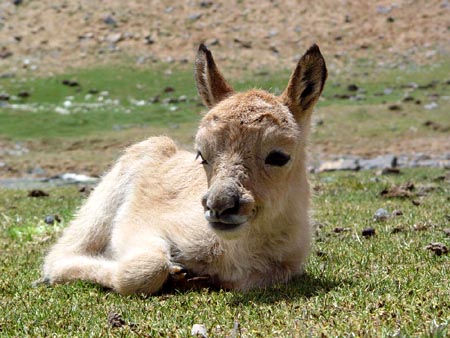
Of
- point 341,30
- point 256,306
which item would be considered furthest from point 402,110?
point 256,306

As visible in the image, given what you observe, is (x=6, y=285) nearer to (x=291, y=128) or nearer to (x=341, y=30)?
Answer: (x=291, y=128)

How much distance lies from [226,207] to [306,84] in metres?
1.70

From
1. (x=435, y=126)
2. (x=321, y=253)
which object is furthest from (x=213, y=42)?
(x=321, y=253)

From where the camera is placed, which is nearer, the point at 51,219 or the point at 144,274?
the point at 144,274

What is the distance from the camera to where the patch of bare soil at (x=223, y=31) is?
126 ft

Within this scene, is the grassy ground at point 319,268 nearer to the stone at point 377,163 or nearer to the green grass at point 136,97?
the green grass at point 136,97

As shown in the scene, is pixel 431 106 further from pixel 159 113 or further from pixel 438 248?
pixel 438 248

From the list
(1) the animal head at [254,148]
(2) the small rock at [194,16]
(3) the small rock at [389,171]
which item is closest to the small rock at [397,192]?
(3) the small rock at [389,171]

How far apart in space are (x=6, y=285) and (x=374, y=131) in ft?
72.0

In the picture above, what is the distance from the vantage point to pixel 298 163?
23.5 ft

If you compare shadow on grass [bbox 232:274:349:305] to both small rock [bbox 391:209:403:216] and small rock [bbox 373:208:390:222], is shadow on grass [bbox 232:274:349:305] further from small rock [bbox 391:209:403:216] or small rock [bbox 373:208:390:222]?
small rock [bbox 391:209:403:216]

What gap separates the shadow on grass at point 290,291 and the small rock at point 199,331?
2.64 feet

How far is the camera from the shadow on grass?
617cm

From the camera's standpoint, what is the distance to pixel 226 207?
5820 millimetres
